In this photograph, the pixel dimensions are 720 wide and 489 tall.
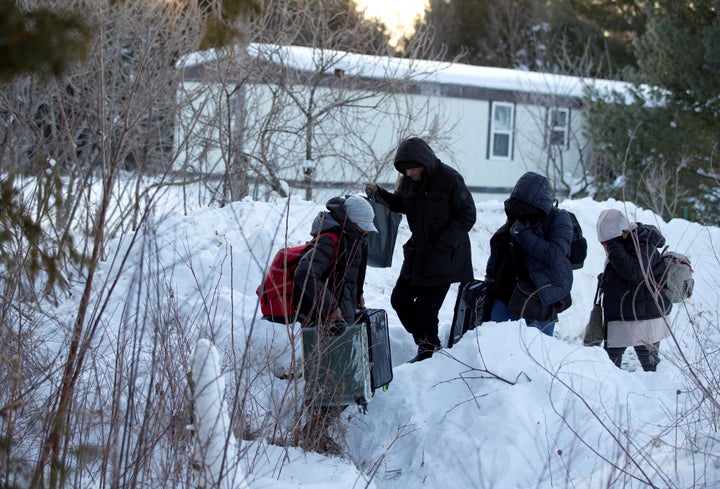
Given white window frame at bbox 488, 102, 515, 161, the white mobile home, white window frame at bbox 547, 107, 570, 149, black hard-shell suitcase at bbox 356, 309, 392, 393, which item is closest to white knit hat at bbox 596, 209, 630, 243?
black hard-shell suitcase at bbox 356, 309, 392, 393

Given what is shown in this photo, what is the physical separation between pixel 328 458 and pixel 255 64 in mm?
6988

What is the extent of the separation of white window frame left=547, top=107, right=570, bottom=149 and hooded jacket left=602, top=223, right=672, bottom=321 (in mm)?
11953

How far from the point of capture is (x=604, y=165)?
1789cm

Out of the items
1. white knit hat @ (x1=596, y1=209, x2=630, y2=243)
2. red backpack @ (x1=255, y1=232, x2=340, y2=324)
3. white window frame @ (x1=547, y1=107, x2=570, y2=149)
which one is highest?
white window frame @ (x1=547, y1=107, x2=570, y2=149)

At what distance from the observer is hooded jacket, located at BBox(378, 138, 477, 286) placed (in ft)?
19.2

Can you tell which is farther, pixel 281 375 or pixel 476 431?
pixel 281 375

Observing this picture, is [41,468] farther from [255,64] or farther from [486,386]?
[255,64]

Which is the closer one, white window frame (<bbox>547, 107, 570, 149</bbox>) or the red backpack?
the red backpack

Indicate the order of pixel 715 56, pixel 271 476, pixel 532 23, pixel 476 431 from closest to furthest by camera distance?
pixel 271 476, pixel 476 431, pixel 715 56, pixel 532 23

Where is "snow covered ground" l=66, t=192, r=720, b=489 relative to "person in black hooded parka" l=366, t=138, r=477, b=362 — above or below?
below

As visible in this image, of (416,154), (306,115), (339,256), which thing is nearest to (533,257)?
(416,154)

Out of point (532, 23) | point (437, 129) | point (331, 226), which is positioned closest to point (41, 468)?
point (331, 226)

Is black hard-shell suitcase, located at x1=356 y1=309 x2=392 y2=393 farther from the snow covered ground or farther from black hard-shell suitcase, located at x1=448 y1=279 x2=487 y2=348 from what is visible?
black hard-shell suitcase, located at x1=448 y1=279 x2=487 y2=348

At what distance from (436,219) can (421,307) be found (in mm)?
650
